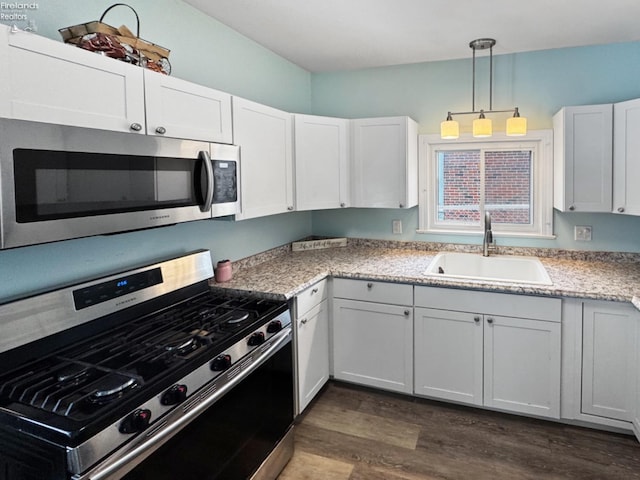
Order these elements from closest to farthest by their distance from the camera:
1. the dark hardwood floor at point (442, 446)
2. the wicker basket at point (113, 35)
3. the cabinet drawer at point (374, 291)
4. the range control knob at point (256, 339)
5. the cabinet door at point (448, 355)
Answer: the wicker basket at point (113, 35) → the range control knob at point (256, 339) → the dark hardwood floor at point (442, 446) → the cabinet door at point (448, 355) → the cabinet drawer at point (374, 291)

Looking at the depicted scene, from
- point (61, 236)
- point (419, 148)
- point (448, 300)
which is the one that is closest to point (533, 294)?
point (448, 300)

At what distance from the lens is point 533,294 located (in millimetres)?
2381

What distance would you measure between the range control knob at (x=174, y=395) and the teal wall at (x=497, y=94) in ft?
7.94

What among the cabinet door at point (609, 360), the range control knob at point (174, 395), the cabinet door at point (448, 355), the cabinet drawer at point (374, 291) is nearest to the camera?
the range control knob at point (174, 395)

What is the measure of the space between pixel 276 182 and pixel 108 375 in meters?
1.57

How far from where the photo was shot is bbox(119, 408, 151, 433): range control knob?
1.21m

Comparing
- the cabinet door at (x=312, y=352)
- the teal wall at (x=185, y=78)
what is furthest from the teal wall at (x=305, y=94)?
the cabinet door at (x=312, y=352)

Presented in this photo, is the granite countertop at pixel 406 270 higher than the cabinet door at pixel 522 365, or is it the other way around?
the granite countertop at pixel 406 270

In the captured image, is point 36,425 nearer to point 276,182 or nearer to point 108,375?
point 108,375

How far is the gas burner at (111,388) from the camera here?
1.23 m

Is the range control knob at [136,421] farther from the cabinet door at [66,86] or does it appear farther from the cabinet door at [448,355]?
the cabinet door at [448,355]

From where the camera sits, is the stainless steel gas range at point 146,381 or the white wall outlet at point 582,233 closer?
the stainless steel gas range at point 146,381

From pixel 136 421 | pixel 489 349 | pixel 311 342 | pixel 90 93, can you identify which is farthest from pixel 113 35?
pixel 489 349

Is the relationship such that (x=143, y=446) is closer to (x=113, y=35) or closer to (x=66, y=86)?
(x=66, y=86)
